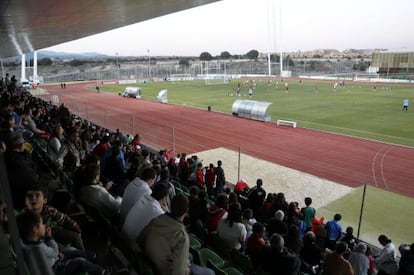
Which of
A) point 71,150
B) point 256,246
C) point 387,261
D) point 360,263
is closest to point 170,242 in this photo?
point 256,246

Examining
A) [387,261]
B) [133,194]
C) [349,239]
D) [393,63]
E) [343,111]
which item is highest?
[393,63]

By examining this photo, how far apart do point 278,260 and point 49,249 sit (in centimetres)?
282

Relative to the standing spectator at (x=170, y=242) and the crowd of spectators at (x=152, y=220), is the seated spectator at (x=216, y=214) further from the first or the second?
the standing spectator at (x=170, y=242)

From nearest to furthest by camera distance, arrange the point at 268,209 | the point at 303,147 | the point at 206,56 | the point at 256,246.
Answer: the point at 256,246 < the point at 268,209 < the point at 303,147 < the point at 206,56

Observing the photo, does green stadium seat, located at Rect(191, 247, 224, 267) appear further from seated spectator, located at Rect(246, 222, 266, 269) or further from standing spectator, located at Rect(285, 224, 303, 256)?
standing spectator, located at Rect(285, 224, 303, 256)

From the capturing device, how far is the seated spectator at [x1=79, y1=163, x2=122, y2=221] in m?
4.68

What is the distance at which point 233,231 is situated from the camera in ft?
17.7

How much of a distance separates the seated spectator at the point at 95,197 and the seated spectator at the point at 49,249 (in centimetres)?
93

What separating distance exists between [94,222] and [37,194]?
1.26 metres

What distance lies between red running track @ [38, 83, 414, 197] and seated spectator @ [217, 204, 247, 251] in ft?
36.2

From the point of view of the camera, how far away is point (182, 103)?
40562mm

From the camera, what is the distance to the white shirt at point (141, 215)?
3.95m

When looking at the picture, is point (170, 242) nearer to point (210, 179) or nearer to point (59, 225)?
point (59, 225)

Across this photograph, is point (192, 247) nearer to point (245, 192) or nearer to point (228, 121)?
point (245, 192)
